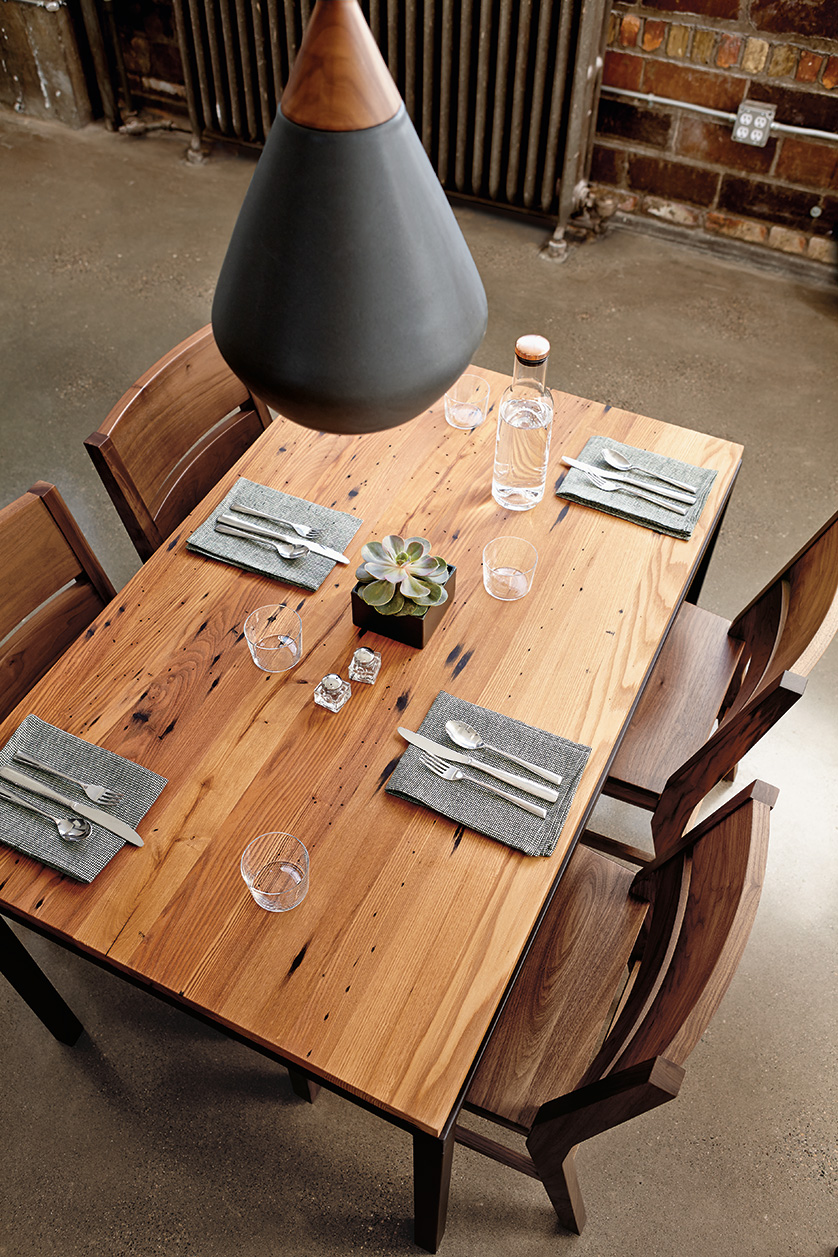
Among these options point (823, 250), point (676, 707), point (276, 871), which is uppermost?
point (276, 871)

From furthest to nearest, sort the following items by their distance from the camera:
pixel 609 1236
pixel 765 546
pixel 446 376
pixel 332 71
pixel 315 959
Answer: pixel 765 546 < pixel 609 1236 < pixel 315 959 < pixel 446 376 < pixel 332 71

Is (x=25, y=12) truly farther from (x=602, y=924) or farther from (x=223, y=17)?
(x=602, y=924)

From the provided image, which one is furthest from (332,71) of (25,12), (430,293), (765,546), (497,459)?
(25,12)

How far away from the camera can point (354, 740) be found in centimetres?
147

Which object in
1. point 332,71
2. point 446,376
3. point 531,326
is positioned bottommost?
point 531,326

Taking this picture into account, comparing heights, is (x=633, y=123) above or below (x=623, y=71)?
below

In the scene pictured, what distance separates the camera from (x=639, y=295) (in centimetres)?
364

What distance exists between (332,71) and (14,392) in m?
Answer: 2.92

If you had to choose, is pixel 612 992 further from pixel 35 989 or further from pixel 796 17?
pixel 796 17

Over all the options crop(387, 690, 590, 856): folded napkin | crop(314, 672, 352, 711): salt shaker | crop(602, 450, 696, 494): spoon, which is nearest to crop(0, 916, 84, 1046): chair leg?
crop(314, 672, 352, 711): salt shaker

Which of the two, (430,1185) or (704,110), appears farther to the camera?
(704,110)

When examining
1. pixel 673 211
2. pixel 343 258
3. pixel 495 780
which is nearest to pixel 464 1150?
pixel 495 780

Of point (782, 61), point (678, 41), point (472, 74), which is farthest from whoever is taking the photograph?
point (472, 74)

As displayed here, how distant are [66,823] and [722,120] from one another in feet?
11.3
